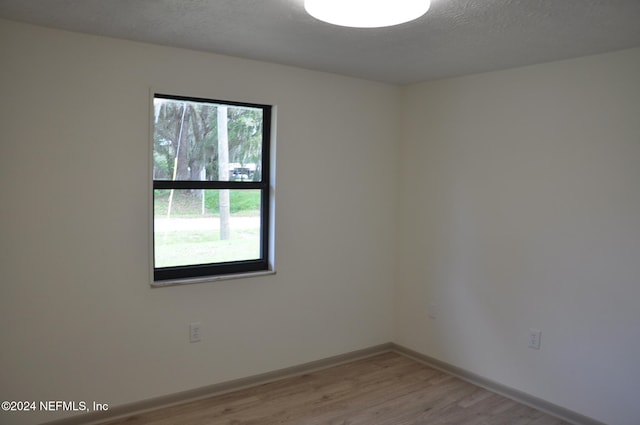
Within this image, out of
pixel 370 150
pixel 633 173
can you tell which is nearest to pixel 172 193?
pixel 370 150

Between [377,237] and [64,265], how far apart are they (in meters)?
2.49

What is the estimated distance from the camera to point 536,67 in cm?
324

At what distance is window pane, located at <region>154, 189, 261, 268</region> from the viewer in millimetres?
3203

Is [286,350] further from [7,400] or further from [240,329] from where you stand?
[7,400]

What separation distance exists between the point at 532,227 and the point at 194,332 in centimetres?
249

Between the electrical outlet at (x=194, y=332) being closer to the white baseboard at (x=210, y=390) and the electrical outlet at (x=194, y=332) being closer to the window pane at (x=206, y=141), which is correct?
the white baseboard at (x=210, y=390)

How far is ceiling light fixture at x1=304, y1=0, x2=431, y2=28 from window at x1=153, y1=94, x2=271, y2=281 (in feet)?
4.90

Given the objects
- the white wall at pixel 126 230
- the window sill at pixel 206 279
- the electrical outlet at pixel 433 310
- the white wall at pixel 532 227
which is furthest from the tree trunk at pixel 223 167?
the electrical outlet at pixel 433 310

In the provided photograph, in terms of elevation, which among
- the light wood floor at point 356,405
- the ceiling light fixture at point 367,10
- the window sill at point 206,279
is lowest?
the light wood floor at point 356,405

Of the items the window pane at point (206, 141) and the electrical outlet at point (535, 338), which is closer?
the window pane at point (206, 141)

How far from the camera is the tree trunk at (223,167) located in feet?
11.1

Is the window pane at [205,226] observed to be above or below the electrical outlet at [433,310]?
above

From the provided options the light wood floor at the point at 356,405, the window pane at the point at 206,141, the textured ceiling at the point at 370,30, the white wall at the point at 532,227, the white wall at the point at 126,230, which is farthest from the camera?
the window pane at the point at 206,141

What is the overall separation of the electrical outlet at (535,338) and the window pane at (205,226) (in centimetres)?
207
